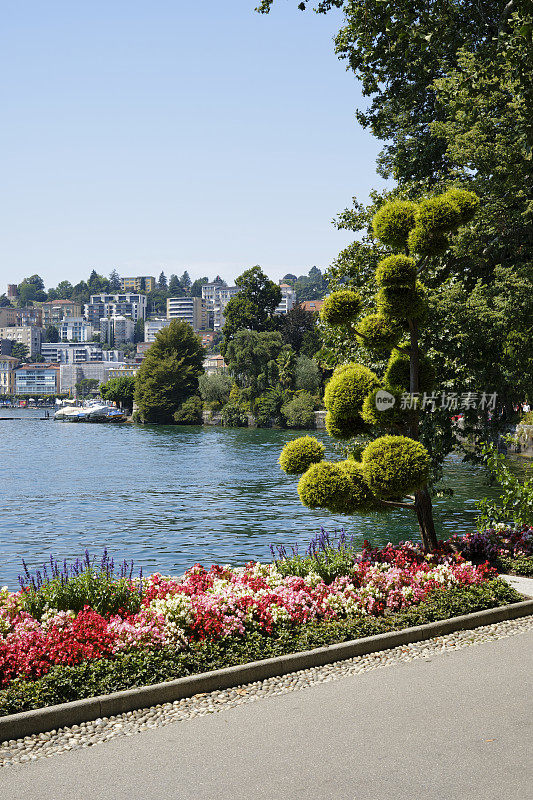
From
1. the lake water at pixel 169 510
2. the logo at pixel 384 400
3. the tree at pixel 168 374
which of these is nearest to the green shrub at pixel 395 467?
the logo at pixel 384 400

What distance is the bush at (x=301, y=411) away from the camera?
A: 7794 cm

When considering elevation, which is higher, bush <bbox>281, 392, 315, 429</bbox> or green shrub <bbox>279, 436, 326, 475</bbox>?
green shrub <bbox>279, 436, 326, 475</bbox>

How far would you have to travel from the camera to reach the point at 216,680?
7.32 meters

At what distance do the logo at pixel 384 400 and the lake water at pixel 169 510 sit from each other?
878 centimetres

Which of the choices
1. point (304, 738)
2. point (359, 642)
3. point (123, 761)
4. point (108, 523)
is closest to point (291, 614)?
point (359, 642)

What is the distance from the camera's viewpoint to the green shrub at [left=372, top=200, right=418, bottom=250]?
12305mm

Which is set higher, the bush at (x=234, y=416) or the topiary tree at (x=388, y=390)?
the topiary tree at (x=388, y=390)

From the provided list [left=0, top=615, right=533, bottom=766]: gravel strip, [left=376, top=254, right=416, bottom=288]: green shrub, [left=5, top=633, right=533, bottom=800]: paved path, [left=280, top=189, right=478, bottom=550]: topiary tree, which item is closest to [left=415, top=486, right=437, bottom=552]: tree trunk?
[left=280, top=189, right=478, bottom=550]: topiary tree

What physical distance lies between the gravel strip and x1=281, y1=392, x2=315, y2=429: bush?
224ft

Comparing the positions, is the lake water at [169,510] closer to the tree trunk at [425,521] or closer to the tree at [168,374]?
the tree trunk at [425,521]

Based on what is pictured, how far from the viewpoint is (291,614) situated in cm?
880

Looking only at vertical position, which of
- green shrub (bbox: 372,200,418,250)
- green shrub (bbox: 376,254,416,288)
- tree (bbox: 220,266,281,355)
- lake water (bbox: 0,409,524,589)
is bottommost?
lake water (bbox: 0,409,524,589)

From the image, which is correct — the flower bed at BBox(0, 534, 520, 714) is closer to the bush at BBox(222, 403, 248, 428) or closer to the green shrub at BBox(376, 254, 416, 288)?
the green shrub at BBox(376, 254, 416, 288)

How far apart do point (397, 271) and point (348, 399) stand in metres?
2.00
